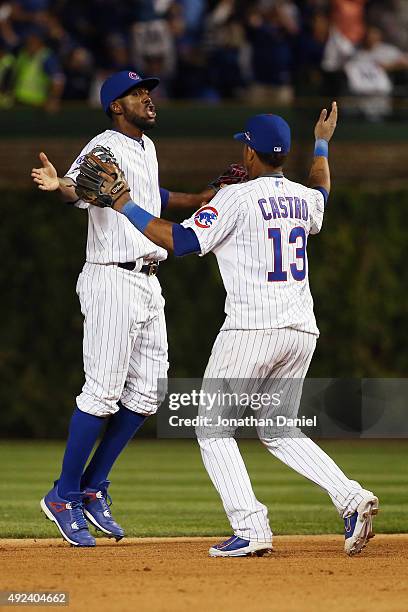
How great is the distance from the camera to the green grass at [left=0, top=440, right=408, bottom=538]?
8086 mm

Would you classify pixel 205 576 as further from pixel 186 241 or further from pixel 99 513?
pixel 186 241

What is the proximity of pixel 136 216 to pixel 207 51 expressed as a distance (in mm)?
9994

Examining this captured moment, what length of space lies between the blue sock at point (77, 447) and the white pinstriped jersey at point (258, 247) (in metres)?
0.96

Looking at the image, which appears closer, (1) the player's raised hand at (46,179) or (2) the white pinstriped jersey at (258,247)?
(2) the white pinstriped jersey at (258,247)

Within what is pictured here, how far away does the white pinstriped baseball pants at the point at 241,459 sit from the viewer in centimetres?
622

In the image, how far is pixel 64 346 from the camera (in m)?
14.0

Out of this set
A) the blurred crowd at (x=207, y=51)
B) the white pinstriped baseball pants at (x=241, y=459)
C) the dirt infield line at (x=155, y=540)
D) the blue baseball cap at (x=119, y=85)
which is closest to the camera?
the white pinstriped baseball pants at (x=241, y=459)

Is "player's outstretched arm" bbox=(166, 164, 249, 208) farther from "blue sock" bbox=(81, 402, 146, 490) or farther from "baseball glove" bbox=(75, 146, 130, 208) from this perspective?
"blue sock" bbox=(81, 402, 146, 490)

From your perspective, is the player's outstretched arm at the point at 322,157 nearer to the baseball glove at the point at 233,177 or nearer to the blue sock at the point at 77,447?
the baseball glove at the point at 233,177

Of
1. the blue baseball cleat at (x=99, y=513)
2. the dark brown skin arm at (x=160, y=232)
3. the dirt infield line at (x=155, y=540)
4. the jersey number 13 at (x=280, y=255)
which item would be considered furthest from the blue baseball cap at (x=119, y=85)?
the dirt infield line at (x=155, y=540)

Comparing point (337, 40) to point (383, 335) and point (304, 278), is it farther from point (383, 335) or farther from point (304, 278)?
point (304, 278)

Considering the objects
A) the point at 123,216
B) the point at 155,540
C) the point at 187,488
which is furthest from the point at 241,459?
the point at 187,488

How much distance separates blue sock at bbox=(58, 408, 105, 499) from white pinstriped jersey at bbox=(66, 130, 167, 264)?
832 mm

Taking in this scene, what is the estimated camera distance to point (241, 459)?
6.29 m
